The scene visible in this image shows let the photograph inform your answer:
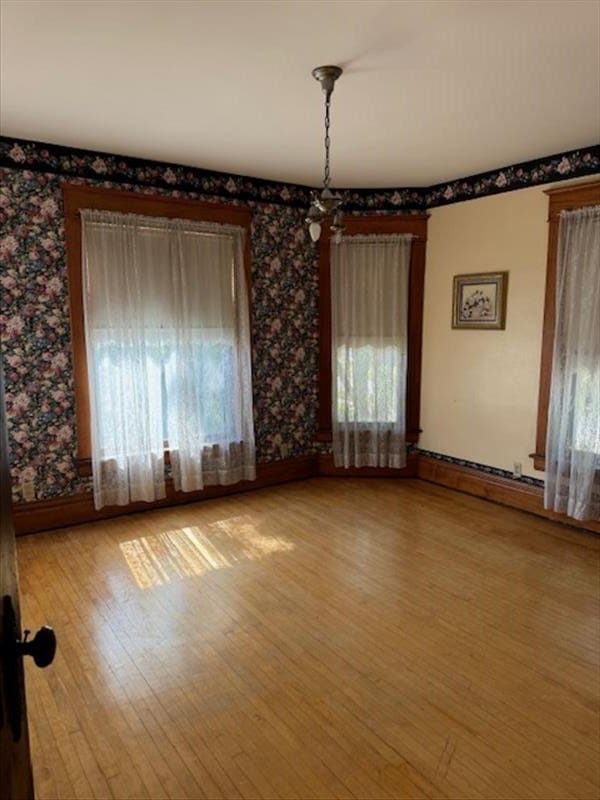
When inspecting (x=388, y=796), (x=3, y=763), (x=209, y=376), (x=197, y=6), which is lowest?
(x=388, y=796)

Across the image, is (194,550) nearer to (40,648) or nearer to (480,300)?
(40,648)

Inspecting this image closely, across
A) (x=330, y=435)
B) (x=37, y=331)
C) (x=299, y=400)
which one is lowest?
(x=330, y=435)

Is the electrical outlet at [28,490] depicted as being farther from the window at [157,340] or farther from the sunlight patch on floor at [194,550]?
the sunlight patch on floor at [194,550]

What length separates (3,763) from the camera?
85cm

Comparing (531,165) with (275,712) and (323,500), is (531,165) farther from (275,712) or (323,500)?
(275,712)

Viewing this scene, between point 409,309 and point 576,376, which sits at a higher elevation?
point 409,309

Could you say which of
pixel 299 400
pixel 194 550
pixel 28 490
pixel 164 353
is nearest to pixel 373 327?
pixel 299 400

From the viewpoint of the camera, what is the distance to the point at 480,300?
466 centimetres

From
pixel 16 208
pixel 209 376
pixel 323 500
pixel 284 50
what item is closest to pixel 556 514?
pixel 323 500

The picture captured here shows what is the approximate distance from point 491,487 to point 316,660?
2.68m

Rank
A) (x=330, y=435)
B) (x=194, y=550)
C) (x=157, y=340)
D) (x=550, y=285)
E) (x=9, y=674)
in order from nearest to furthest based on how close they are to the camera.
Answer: (x=9, y=674), (x=194, y=550), (x=550, y=285), (x=157, y=340), (x=330, y=435)

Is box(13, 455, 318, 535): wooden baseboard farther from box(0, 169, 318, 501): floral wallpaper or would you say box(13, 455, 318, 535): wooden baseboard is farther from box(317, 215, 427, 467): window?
box(317, 215, 427, 467): window

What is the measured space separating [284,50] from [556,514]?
3.60 m

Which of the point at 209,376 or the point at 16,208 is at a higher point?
the point at 16,208
